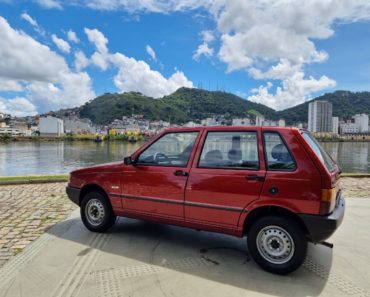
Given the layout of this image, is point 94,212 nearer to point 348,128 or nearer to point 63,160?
point 63,160

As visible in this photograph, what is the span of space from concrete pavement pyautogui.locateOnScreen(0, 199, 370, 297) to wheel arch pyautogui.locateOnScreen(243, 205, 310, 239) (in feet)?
1.79

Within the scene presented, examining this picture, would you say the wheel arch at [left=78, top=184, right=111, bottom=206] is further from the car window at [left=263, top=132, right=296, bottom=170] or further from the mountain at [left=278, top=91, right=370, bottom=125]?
the mountain at [left=278, top=91, right=370, bottom=125]

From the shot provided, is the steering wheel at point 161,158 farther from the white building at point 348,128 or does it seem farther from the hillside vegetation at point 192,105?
the white building at point 348,128

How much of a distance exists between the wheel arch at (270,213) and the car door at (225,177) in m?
0.15

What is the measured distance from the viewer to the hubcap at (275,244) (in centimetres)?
367

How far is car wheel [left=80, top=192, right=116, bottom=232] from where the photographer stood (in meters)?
5.14

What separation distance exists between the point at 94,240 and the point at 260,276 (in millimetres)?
2657

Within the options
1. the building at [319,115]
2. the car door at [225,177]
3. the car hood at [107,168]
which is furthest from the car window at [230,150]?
the building at [319,115]

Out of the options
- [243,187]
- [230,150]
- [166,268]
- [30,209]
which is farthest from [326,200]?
[30,209]

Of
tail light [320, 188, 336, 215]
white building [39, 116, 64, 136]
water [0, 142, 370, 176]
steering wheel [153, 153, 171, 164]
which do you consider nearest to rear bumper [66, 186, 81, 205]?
steering wheel [153, 153, 171, 164]

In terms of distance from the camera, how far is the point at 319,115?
12356 cm

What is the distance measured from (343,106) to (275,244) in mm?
145350

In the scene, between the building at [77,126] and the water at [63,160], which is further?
the building at [77,126]

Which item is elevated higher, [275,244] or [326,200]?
[326,200]
